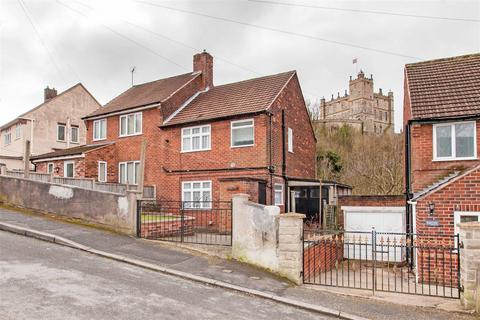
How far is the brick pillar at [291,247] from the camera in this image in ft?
30.5

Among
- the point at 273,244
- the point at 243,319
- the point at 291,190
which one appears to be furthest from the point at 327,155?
the point at 243,319

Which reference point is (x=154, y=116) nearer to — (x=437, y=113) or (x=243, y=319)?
(x=437, y=113)

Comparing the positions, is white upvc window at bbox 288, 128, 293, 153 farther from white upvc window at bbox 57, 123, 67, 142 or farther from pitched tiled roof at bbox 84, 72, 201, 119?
white upvc window at bbox 57, 123, 67, 142

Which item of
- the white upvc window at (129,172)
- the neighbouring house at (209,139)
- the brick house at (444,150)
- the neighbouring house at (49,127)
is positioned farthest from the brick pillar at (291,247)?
the neighbouring house at (49,127)

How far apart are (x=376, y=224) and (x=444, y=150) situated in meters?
4.78

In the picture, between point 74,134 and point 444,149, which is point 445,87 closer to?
point 444,149

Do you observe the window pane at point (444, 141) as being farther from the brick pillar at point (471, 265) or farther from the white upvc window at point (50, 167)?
the white upvc window at point (50, 167)

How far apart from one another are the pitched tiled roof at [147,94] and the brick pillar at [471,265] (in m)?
15.9

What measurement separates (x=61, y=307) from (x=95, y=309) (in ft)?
1.68

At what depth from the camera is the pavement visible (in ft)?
25.0

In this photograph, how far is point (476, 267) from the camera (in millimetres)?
7723

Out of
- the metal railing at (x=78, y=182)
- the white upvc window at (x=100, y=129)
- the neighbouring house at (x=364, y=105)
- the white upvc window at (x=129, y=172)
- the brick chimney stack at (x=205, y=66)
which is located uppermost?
the neighbouring house at (x=364, y=105)

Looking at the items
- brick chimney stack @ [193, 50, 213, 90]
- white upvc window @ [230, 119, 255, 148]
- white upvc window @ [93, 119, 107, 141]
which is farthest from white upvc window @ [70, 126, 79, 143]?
white upvc window @ [230, 119, 255, 148]

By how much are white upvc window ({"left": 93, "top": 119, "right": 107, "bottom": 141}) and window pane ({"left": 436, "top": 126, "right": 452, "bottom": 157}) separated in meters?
18.2
